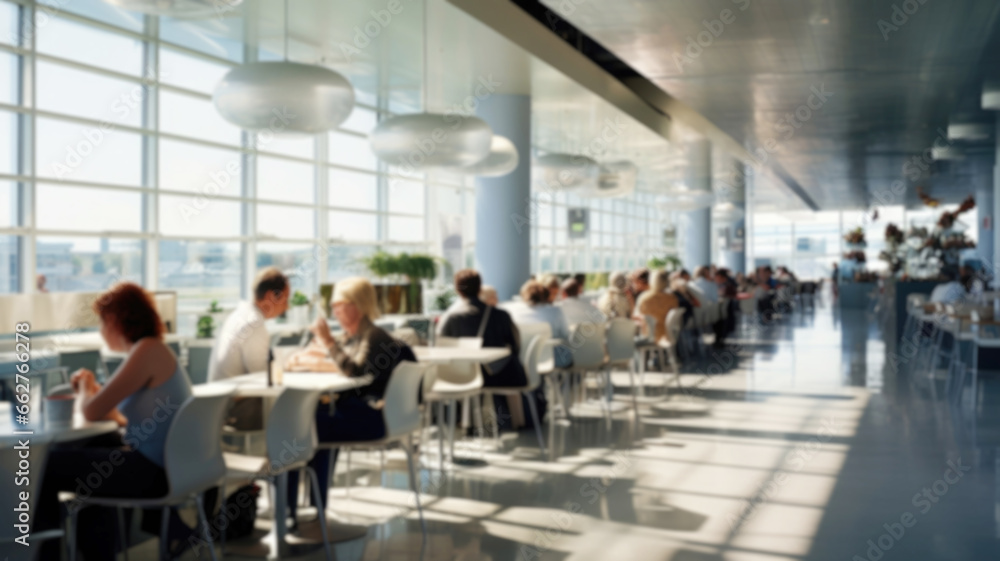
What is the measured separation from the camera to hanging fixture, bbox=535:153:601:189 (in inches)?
431

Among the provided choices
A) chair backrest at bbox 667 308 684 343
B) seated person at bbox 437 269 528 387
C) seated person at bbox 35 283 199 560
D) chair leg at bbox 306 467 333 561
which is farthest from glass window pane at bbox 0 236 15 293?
chair backrest at bbox 667 308 684 343

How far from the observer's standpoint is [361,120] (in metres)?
14.3

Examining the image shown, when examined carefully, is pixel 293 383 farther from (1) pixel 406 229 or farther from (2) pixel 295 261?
(1) pixel 406 229

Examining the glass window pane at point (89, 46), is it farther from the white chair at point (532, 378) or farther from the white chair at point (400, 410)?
the white chair at point (400, 410)

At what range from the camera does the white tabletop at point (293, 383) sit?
4.59m

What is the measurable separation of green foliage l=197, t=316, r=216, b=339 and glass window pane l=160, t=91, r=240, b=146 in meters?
2.92

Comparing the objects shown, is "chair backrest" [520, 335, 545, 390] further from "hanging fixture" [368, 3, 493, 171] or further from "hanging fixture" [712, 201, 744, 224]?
"hanging fixture" [712, 201, 744, 224]

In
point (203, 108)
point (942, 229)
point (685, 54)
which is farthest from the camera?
point (942, 229)

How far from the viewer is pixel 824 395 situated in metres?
9.95

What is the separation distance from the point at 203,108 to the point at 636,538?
839cm

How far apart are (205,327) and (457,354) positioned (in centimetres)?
331

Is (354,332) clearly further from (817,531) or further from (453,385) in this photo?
(817,531)

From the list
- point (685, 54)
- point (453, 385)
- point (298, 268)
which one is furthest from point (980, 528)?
point (298, 268)

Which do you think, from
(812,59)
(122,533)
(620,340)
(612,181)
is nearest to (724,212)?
(612,181)
